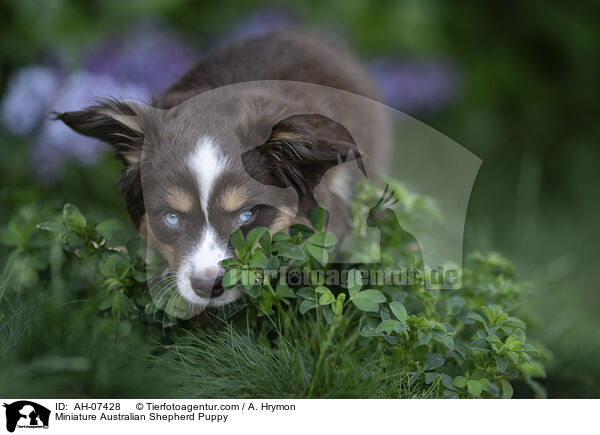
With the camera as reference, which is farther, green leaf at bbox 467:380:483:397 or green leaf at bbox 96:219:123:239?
green leaf at bbox 96:219:123:239

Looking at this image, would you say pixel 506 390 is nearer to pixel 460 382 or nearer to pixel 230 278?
pixel 460 382

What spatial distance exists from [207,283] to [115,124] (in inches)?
28.1

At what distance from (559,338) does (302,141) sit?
193cm

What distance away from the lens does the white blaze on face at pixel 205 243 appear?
2348mm

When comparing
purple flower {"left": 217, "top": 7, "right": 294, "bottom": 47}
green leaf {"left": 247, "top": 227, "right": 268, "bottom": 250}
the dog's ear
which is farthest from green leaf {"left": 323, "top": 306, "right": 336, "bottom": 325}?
purple flower {"left": 217, "top": 7, "right": 294, "bottom": 47}

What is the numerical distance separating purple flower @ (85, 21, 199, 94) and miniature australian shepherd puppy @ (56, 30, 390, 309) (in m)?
1.77

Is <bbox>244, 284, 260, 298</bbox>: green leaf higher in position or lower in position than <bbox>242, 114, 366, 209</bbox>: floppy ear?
lower

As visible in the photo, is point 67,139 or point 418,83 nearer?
point 67,139

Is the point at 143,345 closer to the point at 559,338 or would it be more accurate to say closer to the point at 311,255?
the point at 311,255

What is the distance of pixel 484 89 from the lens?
5.87m

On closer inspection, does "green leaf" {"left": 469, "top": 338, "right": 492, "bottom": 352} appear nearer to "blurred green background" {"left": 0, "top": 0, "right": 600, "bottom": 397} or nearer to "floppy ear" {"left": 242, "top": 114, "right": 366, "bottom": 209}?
"floppy ear" {"left": 242, "top": 114, "right": 366, "bottom": 209}

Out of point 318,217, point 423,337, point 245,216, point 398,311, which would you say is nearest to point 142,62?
point 245,216
